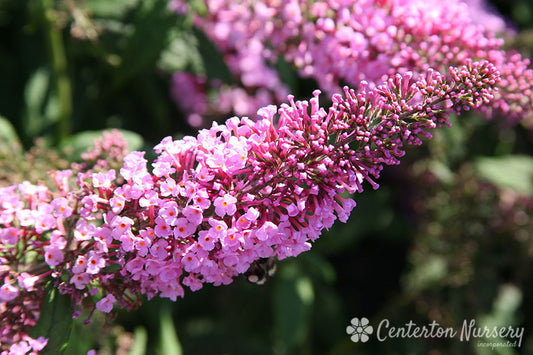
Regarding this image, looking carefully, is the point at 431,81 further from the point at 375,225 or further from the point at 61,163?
the point at 375,225

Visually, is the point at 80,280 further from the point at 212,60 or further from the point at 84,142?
the point at 212,60

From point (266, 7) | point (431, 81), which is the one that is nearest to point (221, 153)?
point (431, 81)

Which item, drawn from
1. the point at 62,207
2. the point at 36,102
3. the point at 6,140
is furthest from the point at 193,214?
the point at 36,102

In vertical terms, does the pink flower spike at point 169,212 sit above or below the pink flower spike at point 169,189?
below

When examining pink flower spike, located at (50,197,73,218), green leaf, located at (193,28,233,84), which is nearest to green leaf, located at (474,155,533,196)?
green leaf, located at (193,28,233,84)

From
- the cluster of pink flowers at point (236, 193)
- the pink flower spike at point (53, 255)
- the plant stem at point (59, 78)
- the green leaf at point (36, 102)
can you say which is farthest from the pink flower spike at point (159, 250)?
the green leaf at point (36, 102)

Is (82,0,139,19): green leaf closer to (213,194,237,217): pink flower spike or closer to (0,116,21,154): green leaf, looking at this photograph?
(0,116,21,154): green leaf

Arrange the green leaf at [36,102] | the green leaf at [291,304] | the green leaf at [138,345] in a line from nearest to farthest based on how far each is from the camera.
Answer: the green leaf at [138,345] < the green leaf at [36,102] < the green leaf at [291,304]

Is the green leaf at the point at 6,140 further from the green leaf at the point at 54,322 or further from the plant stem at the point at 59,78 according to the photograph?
the green leaf at the point at 54,322
